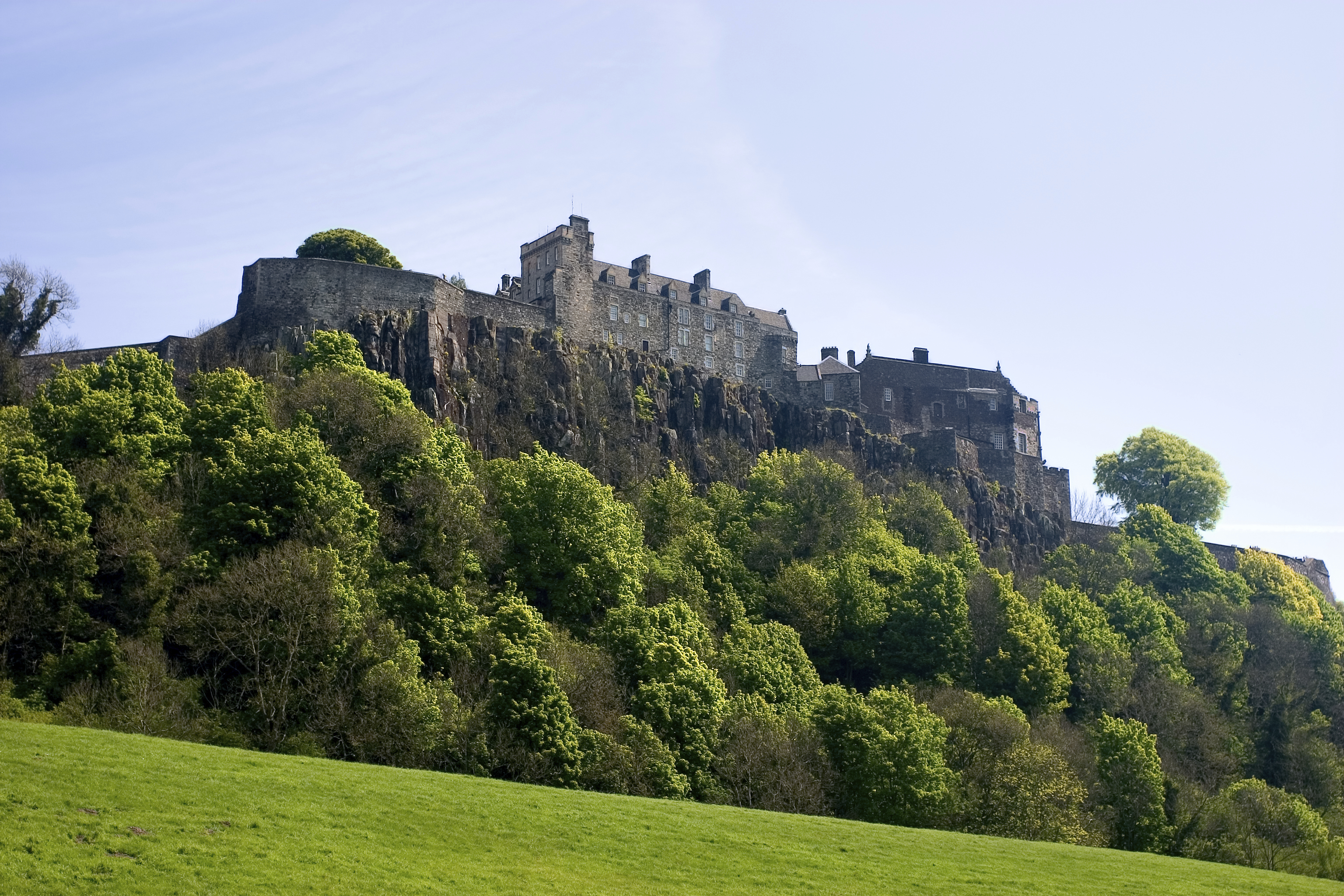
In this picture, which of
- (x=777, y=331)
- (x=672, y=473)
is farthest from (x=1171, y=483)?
(x=672, y=473)

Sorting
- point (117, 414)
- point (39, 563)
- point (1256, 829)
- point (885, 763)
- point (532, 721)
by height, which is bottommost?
point (1256, 829)

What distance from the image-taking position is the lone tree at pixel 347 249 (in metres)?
72.8

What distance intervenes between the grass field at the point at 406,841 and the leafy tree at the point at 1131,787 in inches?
539

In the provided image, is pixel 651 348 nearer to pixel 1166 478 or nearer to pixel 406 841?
pixel 1166 478

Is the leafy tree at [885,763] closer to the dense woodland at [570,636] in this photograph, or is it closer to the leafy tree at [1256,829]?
the dense woodland at [570,636]

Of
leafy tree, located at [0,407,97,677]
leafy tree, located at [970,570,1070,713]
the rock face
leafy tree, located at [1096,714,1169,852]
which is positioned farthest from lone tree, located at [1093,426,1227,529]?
leafy tree, located at [0,407,97,677]

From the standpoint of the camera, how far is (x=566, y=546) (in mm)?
54500

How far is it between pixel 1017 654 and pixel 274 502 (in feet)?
111

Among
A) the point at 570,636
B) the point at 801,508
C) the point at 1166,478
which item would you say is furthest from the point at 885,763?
the point at 1166,478

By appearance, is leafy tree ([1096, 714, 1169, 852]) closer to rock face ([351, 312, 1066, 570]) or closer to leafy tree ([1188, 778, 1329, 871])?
leafy tree ([1188, 778, 1329, 871])

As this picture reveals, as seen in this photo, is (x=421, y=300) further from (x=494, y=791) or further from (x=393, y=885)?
(x=393, y=885)

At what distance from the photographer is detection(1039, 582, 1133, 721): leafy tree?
6444cm

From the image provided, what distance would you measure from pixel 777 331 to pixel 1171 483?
3409 cm

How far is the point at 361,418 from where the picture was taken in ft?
172
